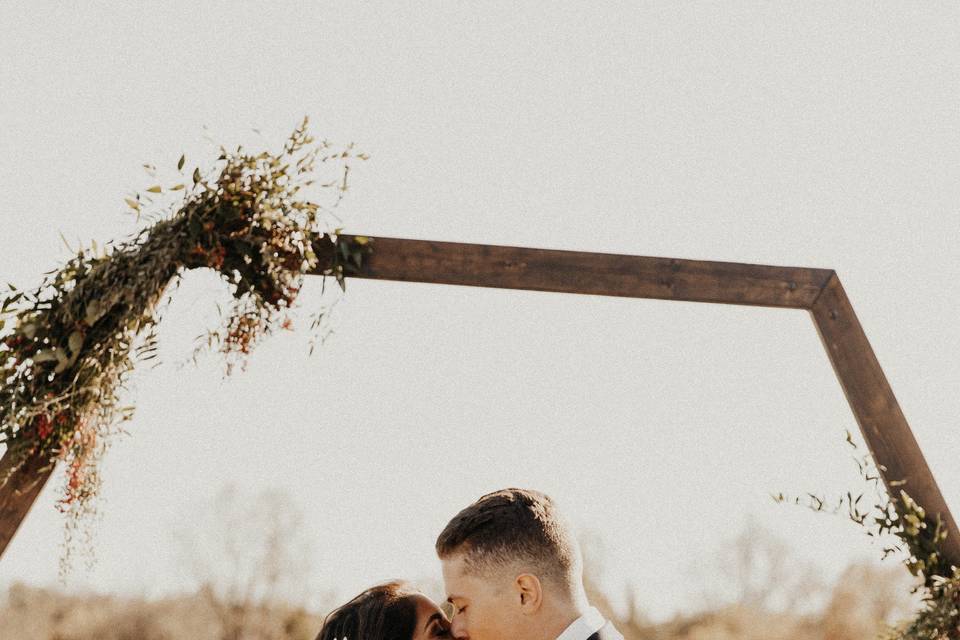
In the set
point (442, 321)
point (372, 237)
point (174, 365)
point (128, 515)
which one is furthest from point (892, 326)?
point (128, 515)

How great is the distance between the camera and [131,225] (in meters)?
2.62

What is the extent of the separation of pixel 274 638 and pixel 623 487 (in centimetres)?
261

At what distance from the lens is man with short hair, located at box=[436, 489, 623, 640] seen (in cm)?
224

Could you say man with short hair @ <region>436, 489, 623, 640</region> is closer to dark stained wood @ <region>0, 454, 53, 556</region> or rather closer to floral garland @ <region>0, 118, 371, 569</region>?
floral garland @ <region>0, 118, 371, 569</region>

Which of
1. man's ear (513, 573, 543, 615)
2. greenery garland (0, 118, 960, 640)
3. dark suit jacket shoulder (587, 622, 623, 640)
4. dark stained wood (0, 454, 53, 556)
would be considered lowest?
dark suit jacket shoulder (587, 622, 623, 640)

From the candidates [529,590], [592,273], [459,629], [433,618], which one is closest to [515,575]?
[529,590]

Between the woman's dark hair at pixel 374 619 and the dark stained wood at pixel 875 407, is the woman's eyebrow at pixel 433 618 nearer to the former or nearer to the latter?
the woman's dark hair at pixel 374 619

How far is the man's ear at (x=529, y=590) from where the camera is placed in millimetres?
2264

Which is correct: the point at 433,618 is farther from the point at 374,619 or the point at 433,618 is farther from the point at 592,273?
the point at 592,273

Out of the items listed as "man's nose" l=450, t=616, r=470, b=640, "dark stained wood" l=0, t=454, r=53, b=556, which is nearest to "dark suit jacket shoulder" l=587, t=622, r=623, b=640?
"man's nose" l=450, t=616, r=470, b=640

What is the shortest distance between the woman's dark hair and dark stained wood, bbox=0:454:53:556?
2.89ft

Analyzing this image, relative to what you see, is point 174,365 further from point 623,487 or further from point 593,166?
point 623,487

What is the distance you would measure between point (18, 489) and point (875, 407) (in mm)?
2579

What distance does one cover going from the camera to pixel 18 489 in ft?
8.16
